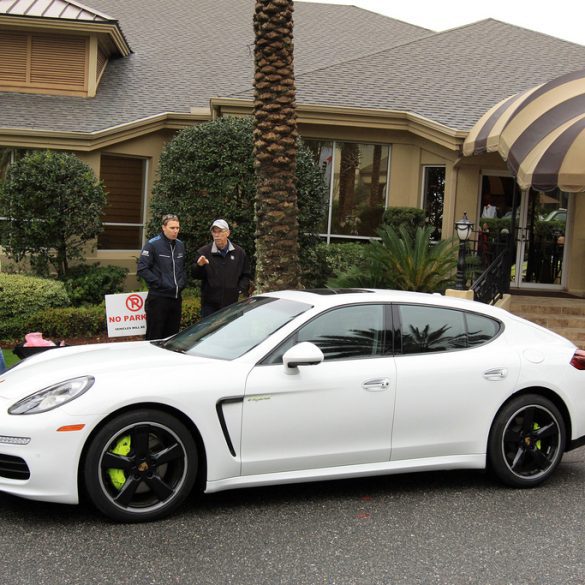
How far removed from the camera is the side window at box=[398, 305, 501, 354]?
583 cm

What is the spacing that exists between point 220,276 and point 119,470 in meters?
4.46

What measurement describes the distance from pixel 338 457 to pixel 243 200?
9187mm

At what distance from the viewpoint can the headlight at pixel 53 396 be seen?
4.87 m

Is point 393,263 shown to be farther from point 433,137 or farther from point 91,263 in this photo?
point 91,263

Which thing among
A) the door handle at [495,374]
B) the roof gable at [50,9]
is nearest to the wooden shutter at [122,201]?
the roof gable at [50,9]

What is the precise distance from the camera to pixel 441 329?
5.96m

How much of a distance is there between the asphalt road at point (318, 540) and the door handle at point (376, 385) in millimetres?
752

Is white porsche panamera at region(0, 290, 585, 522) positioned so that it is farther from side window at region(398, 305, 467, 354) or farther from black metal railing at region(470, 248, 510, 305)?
black metal railing at region(470, 248, 510, 305)

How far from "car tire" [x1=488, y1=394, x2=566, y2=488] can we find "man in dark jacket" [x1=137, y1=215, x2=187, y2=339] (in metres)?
4.23

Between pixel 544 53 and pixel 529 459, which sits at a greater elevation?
pixel 544 53

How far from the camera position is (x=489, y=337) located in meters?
6.08

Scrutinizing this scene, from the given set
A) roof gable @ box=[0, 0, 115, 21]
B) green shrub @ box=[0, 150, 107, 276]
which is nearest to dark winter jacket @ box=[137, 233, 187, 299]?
green shrub @ box=[0, 150, 107, 276]

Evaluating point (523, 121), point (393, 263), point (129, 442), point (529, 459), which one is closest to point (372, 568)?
point (129, 442)

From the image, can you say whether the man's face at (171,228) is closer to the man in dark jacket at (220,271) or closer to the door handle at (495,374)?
the man in dark jacket at (220,271)
